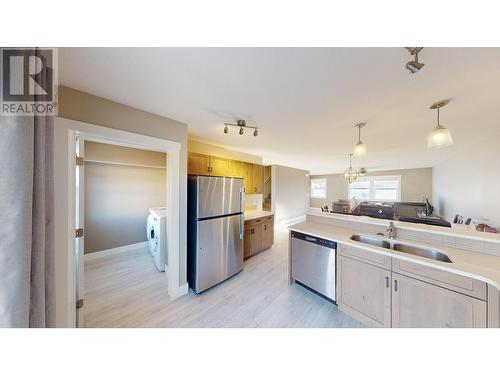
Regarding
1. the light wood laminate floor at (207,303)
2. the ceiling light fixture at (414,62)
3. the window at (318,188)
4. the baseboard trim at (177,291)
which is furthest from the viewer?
the window at (318,188)

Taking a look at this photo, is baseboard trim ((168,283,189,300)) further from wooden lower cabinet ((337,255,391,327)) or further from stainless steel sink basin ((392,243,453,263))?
stainless steel sink basin ((392,243,453,263))

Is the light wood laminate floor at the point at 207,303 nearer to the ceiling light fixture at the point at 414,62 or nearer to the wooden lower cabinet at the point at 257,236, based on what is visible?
the wooden lower cabinet at the point at 257,236

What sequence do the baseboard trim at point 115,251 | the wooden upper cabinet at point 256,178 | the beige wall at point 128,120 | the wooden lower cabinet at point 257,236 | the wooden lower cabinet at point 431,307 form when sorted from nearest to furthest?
1. the wooden lower cabinet at point 431,307
2. the beige wall at point 128,120
3. the baseboard trim at point 115,251
4. the wooden lower cabinet at point 257,236
5. the wooden upper cabinet at point 256,178

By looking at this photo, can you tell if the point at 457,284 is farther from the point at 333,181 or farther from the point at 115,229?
the point at 333,181

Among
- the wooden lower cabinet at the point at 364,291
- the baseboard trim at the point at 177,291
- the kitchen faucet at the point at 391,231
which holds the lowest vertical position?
the baseboard trim at the point at 177,291

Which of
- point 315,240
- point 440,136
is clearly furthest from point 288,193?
point 440,136

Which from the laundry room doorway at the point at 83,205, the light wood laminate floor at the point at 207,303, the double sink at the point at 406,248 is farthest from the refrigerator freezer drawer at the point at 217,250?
the double sink at the point at 406,248

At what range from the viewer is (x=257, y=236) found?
3553 mm

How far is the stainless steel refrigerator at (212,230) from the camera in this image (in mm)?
2262

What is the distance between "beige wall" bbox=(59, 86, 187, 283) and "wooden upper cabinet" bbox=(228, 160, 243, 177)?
48.6 inches

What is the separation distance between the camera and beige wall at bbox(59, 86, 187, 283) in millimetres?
1460

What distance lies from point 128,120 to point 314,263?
2842mm

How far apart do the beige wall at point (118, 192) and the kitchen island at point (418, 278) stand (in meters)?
3.77
